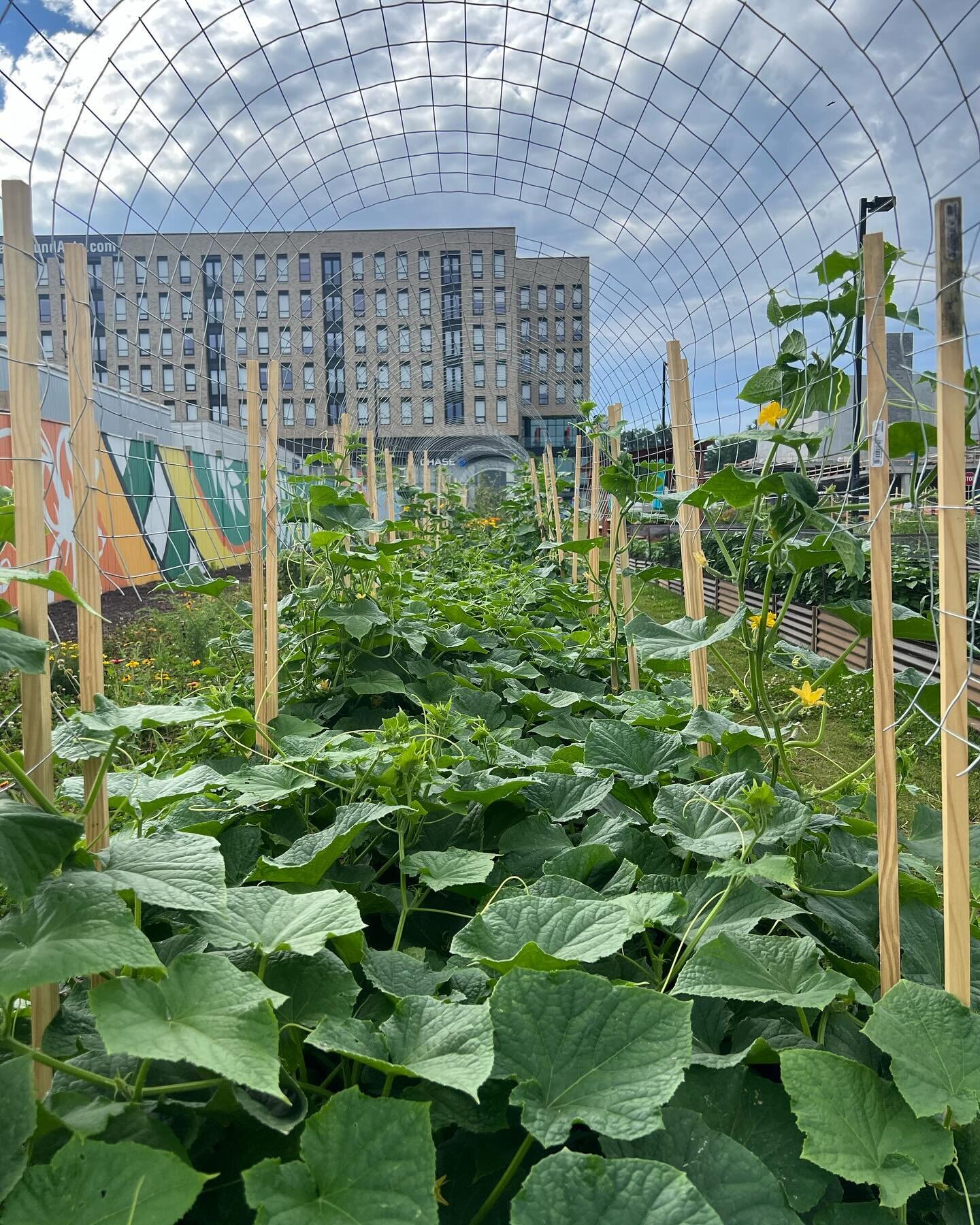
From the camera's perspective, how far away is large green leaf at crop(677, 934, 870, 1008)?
1198 mm

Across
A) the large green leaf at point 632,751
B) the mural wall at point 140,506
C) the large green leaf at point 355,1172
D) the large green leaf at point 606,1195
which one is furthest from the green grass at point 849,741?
the mural wall at point 140,506

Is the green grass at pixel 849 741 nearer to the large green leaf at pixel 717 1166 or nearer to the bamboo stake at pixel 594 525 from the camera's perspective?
the bamboo stake at pixel 594 525

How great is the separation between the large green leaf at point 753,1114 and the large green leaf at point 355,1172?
396 mm

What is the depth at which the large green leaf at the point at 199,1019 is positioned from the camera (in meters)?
0.88

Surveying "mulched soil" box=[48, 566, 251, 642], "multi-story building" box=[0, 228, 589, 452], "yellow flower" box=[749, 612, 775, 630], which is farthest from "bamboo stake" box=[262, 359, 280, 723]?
"mulched soil" box=[48, 566, 251, 642]

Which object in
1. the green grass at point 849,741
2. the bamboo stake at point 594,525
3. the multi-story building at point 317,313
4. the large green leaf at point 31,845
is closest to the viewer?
the large green leaf at point 31,845

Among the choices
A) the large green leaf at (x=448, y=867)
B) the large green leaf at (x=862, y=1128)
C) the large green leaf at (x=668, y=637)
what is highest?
the large green leaf at (x=668, y=637)

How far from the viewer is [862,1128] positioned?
43.2 inches

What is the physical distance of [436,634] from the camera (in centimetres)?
386

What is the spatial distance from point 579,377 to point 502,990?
9.88 m

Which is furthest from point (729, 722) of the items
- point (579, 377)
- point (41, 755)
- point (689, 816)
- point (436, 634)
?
point (579, 377)

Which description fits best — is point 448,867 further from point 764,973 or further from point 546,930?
point 764,973

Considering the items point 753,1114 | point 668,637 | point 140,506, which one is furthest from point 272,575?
point 140,506

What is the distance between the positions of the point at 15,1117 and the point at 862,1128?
99 cm
